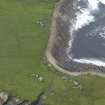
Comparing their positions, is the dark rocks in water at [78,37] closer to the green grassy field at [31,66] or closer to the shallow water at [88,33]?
the shallow water at [88,33]

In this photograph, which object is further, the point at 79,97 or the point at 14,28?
the point at 14,28

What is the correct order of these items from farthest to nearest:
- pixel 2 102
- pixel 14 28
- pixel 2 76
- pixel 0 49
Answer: pixel 14 28, pixel 0 49, pixel 2 76, pixel 2 102

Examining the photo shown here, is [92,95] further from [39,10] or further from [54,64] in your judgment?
[39,10]

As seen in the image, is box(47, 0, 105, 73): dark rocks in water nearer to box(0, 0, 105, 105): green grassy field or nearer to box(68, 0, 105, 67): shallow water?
box(68, 0, 105, 67): shallow water

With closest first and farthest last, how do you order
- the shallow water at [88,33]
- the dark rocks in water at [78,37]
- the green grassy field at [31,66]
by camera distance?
1. the green grassy field at [31,66]
2. the dark rocks in water at [78,37]
3. the shallow water at [88,33]

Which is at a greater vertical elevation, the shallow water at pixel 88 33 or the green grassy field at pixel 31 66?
the green grassy field at pixel 31 66

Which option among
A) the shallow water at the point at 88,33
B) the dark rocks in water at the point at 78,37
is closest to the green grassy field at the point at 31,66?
the dark rocks in water at the point at 78,37

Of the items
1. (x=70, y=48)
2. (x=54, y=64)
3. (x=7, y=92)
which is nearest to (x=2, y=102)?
(x=7, y=92)

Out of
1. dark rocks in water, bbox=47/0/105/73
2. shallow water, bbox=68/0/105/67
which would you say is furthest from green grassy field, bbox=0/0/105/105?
shallow water, bbox=68/0/105/67
